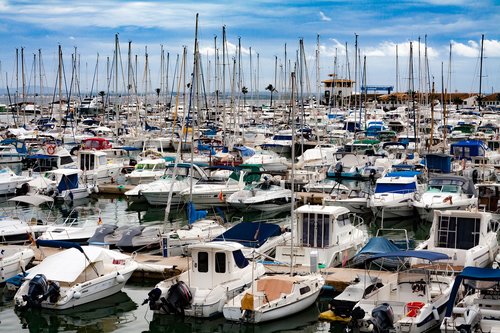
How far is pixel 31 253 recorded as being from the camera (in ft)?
83.3

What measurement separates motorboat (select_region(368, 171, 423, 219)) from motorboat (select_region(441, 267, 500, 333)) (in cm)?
1532

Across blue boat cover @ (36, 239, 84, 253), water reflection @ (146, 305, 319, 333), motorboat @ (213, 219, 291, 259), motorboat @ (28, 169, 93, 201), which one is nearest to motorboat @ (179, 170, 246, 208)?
motorboat @ (28, 169, 93, 201)

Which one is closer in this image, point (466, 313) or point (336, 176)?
point (466, 313)

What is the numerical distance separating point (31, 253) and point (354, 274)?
10.6 meters

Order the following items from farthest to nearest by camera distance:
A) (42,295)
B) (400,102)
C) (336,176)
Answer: (400,102) → (336,176) → (42,295)

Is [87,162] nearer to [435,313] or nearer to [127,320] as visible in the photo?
[127,320]

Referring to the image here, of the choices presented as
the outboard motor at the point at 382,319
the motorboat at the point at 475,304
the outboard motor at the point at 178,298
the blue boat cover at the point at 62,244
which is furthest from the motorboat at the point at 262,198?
the outboard motor at the point at 382,319

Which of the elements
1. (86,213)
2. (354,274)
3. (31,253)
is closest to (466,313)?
(354,274)

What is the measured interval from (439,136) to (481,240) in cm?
4330

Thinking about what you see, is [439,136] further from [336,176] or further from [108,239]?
A: [108,239]

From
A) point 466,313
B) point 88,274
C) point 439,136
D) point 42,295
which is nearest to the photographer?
point 466,313

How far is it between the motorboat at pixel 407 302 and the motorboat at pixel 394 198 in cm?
1417

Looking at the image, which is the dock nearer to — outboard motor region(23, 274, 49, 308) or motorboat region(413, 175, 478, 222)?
outboard motor region(23, 274, 49, 308)

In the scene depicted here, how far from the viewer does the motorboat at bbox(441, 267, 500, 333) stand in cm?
1809
